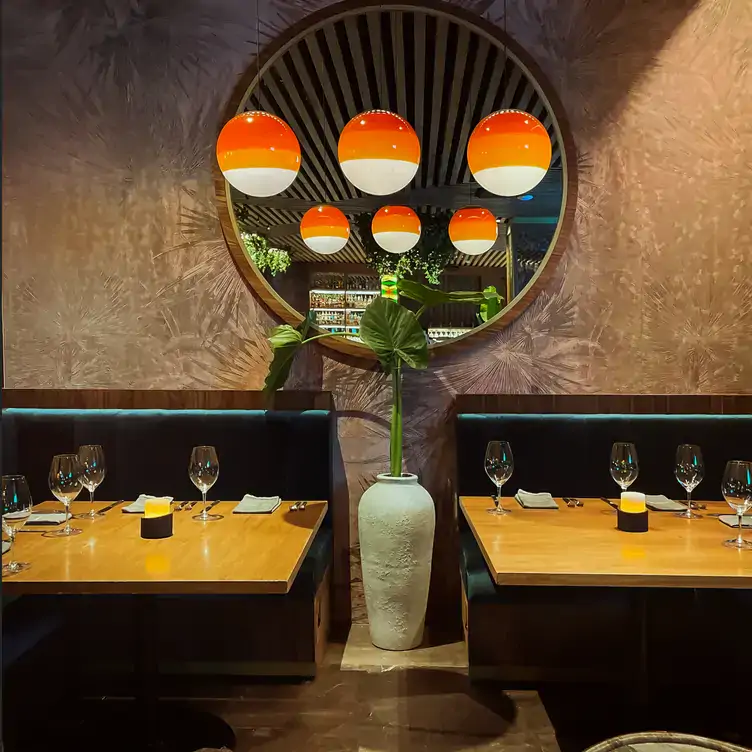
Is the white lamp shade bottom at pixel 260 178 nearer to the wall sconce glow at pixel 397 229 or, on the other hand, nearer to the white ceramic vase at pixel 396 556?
the wall sconce glow at pixel 397 229

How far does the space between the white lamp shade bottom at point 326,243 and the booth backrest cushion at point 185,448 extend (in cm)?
71

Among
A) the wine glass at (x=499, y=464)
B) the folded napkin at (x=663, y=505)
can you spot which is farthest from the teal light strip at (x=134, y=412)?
the folded napkin at (x=663, y=505)

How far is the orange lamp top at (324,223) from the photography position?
3.05 meters

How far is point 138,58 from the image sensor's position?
3.03 metres

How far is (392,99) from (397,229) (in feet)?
1.81

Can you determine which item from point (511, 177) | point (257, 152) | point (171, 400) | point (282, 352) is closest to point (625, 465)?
point (511, 177)

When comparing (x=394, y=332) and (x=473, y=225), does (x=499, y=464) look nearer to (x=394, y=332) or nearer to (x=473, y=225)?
(x=394, y=332)

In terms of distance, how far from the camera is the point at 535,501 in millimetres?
2420

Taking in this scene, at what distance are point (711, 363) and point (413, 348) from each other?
52.6 inches

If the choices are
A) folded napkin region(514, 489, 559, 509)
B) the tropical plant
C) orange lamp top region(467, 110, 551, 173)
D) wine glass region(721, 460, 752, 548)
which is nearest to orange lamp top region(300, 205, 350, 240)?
the tropical plant

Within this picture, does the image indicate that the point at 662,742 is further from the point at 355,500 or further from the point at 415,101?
the point at 415,101

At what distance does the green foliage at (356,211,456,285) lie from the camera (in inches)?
121

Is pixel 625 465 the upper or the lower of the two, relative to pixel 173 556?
upper

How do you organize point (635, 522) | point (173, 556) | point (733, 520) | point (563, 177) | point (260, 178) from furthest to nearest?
point (563, 177) < point (260, 178) < point (733, 520) < point (635, 522) < point (173, 556)
